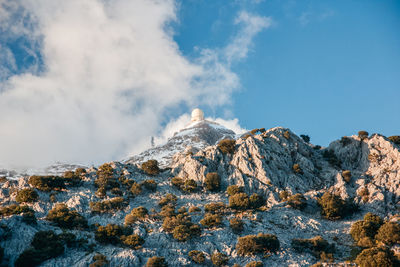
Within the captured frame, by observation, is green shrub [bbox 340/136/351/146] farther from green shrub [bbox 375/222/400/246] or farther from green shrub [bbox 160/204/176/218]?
green shrub [bbox 160/204/176/218]

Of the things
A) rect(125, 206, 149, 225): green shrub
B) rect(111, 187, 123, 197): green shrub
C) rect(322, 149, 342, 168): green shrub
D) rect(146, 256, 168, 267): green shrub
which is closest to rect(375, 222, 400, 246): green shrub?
rect(146, 256, 168, 267): green shrub

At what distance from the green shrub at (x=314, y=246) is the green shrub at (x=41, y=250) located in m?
47.6

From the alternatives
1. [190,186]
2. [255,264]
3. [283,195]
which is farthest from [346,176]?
[255,264]

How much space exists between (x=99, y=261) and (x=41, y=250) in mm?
11736

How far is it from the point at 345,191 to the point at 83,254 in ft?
237

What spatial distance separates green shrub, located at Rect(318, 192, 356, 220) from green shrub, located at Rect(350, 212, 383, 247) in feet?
35.3

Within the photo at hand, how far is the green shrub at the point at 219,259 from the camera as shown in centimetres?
5762

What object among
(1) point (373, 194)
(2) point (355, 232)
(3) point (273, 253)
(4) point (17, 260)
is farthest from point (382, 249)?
(4) point (17, 260)

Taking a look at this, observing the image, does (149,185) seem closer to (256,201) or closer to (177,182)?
(177,182)

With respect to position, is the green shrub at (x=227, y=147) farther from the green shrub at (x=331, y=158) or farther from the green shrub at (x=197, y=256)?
the green shrub at (x=197, y=256)

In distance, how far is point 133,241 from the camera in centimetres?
6103

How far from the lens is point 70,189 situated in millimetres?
89625

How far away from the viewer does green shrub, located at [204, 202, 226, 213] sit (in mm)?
78812

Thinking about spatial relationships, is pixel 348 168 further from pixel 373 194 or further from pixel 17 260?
pixel 17 260
